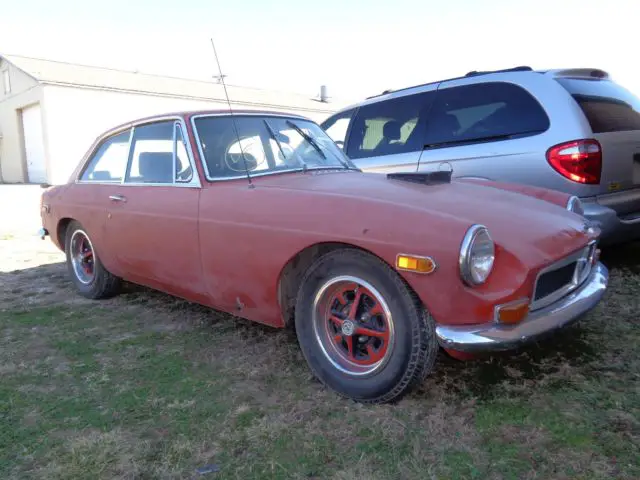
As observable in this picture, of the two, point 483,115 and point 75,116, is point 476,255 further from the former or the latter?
point 75,116

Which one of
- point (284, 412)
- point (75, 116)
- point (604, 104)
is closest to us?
point (284, 412)

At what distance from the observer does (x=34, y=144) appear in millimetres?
22719

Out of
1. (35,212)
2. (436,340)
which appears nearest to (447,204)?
(436,340)

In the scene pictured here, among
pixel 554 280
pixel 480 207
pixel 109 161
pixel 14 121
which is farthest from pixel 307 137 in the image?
pixel 14 121

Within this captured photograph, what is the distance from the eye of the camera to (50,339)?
348cm

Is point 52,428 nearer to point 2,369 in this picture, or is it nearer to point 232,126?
point 2,369

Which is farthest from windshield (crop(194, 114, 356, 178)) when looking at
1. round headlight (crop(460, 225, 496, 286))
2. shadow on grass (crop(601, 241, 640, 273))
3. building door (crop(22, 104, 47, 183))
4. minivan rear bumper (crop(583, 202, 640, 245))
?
building door (crop(22, 104, 47, 183))

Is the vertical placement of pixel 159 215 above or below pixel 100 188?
below

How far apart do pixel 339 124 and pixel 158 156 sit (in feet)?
9.16

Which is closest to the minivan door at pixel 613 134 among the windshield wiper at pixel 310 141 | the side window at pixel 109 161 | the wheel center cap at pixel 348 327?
the windshield wiper at pixel 310 141

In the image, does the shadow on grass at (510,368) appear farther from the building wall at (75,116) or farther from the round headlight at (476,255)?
the building wall at (75,116)

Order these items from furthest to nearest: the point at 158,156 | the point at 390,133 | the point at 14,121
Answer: the point at 14,121, the point at 390,133, the point at 158,156

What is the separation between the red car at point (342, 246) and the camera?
2193mm

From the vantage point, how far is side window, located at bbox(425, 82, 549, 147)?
4.11m
